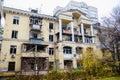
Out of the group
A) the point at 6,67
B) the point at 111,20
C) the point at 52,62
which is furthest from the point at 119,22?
the point at 6,67

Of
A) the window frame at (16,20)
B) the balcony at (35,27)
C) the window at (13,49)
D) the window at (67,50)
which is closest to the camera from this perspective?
the window at (13,49)

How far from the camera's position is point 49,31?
31984mm

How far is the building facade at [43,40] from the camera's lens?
26.6 meters

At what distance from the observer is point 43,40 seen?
3072 cm

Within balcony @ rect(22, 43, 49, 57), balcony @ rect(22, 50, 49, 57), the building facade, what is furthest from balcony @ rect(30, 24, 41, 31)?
balcony @ rect(22, 50, 49, 57)

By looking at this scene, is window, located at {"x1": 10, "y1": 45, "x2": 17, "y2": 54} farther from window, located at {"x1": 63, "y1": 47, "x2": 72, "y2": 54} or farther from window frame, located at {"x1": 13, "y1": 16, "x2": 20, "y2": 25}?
window, located at {"x1": 63, "y1": 47, "x2": 72, "y2": 54}

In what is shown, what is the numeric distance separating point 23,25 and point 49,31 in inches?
242

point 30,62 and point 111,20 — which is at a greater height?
point 111,20

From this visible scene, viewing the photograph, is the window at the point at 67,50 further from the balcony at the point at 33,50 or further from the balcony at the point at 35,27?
the balcony at the point at 35,27

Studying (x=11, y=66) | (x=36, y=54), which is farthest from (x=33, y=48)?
(x=11, y=66)

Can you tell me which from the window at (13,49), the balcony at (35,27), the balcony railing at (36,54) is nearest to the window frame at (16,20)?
the balcony at (35,27)

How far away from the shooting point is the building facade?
2664cm

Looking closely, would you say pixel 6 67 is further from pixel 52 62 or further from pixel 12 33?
pixel 52 62

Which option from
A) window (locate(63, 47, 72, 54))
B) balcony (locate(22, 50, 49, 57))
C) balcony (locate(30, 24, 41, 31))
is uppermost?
balcony (locate(30, 24, 41, 31))
